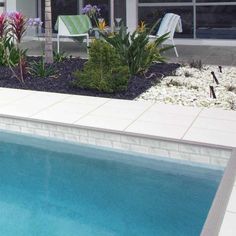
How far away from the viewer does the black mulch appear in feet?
25.2

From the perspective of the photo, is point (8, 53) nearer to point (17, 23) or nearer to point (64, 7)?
point (17, 23)

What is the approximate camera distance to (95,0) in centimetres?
1381

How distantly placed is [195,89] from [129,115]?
1934mm

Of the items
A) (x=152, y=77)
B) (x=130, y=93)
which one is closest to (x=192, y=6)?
(x=152, y=77)

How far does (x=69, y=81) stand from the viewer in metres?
8.23

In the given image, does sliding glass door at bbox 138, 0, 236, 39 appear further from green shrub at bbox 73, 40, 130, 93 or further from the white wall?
green shrub at bbox 73, 40, 130, 93

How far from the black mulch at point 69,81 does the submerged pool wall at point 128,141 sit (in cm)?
174

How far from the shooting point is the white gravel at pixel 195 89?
7.10 meters

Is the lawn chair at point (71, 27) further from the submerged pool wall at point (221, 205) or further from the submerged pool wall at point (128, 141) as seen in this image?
the submerged pool wall at point (221, 205)

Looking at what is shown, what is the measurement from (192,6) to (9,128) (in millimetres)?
7788

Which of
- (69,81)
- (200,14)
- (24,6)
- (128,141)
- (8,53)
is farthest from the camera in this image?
(24,6)

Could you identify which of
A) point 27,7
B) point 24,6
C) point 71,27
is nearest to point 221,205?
point 71,27

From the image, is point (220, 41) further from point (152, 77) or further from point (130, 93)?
point (130, 93)

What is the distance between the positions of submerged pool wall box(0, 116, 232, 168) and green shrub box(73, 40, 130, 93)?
1764 mm
